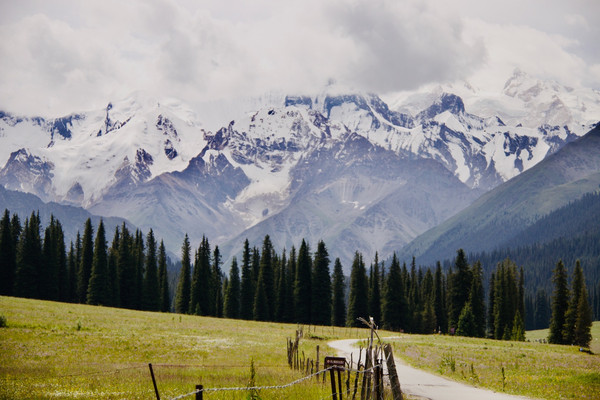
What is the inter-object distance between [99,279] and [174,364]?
80.0 meters

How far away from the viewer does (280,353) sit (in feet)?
147

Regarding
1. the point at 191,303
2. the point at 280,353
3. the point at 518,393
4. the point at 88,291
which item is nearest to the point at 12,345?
the point at 280,353

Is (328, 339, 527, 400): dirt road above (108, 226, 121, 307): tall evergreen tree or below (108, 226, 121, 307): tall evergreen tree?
below

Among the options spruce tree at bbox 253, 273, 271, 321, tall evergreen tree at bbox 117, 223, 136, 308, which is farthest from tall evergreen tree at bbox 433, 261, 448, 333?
tall evergreen tree at bbox 117, 223, 136, 308

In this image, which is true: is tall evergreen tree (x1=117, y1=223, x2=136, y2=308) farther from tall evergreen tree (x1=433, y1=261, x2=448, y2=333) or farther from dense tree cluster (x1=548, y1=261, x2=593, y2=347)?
dense tree cluster (x1=548, y1=261, x2=593, y2=347)

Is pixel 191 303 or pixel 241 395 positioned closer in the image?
pixel 241 395

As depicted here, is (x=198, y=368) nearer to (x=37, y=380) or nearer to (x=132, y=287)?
(x=37, y=380)

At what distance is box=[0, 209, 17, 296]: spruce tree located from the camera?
4205 inches

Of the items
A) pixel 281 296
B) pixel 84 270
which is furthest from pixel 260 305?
pixel 84 270

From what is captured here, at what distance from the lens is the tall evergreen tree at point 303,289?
114 m

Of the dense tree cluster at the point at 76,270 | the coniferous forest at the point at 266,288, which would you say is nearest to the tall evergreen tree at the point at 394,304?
the coniferous forest at the point at 266,288

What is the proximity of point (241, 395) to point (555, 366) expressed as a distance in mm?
26493

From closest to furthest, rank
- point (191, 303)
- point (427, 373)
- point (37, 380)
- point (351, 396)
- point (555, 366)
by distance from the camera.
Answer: point (351, 396) < point (37, 380) < point (427, 373) < point (555, 366) < point (191, 303)

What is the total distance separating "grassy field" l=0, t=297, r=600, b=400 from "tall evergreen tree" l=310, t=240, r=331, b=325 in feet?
169
